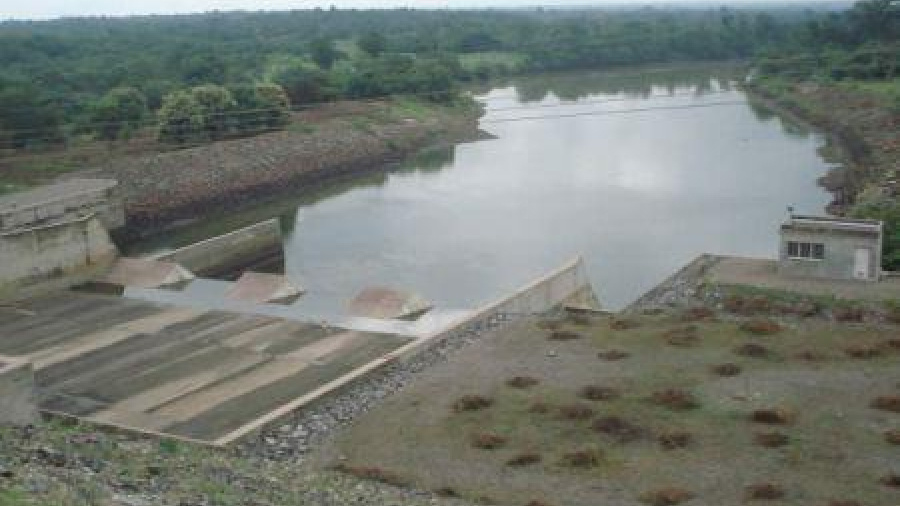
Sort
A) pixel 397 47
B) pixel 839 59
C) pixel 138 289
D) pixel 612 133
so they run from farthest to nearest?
pixel 397 47, pixel 839 59, pixel 612 133, pixel 138 289

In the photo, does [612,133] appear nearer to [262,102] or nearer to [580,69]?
[262,102]

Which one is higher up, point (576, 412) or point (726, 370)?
point (726, 370)

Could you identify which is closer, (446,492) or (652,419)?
(446,492)

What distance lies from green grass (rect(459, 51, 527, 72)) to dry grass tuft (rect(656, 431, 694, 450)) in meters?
65.7

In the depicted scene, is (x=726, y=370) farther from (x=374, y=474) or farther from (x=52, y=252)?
(x=52, y=252)

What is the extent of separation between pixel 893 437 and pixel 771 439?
143 cm

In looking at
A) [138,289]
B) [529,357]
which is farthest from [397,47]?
[529,357]

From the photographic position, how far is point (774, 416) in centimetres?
1329

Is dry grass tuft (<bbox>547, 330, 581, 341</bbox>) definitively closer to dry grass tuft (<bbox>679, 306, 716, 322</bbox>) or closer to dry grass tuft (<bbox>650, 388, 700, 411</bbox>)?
dry grass tuft (<bbox>679, 306, 716, 322</bbox>)

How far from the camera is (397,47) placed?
8325 centimetres

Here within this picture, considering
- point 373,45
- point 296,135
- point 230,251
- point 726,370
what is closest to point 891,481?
point 726,370

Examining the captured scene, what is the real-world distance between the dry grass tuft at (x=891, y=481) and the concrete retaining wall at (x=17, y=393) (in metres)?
10.6

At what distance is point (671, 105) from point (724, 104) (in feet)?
10.7

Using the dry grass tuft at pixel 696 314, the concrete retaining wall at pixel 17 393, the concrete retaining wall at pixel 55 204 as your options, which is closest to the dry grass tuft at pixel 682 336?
the dry grass tuft at pixel 696 314
